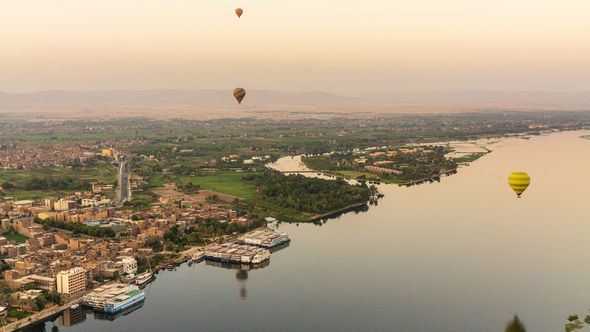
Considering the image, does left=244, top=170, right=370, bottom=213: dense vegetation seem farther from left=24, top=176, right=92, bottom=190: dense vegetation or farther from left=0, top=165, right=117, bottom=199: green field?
left=0, top=165, right=117, bottom=199: green field

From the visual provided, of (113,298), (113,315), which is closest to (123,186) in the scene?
(113,298)

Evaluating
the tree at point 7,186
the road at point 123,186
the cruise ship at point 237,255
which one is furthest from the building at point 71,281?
the tree at point 7,186

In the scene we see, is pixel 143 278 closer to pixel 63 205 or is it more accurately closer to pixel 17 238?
pixel 17 238

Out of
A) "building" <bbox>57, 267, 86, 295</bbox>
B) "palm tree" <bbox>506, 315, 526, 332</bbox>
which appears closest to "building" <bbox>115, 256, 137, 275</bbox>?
"building" <bbox>57, 267, 86, 295</bbox>

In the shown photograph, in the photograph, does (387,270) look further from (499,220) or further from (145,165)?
(145,165)

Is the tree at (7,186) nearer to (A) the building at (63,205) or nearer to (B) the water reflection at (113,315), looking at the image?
(A) the building at (63,205)
